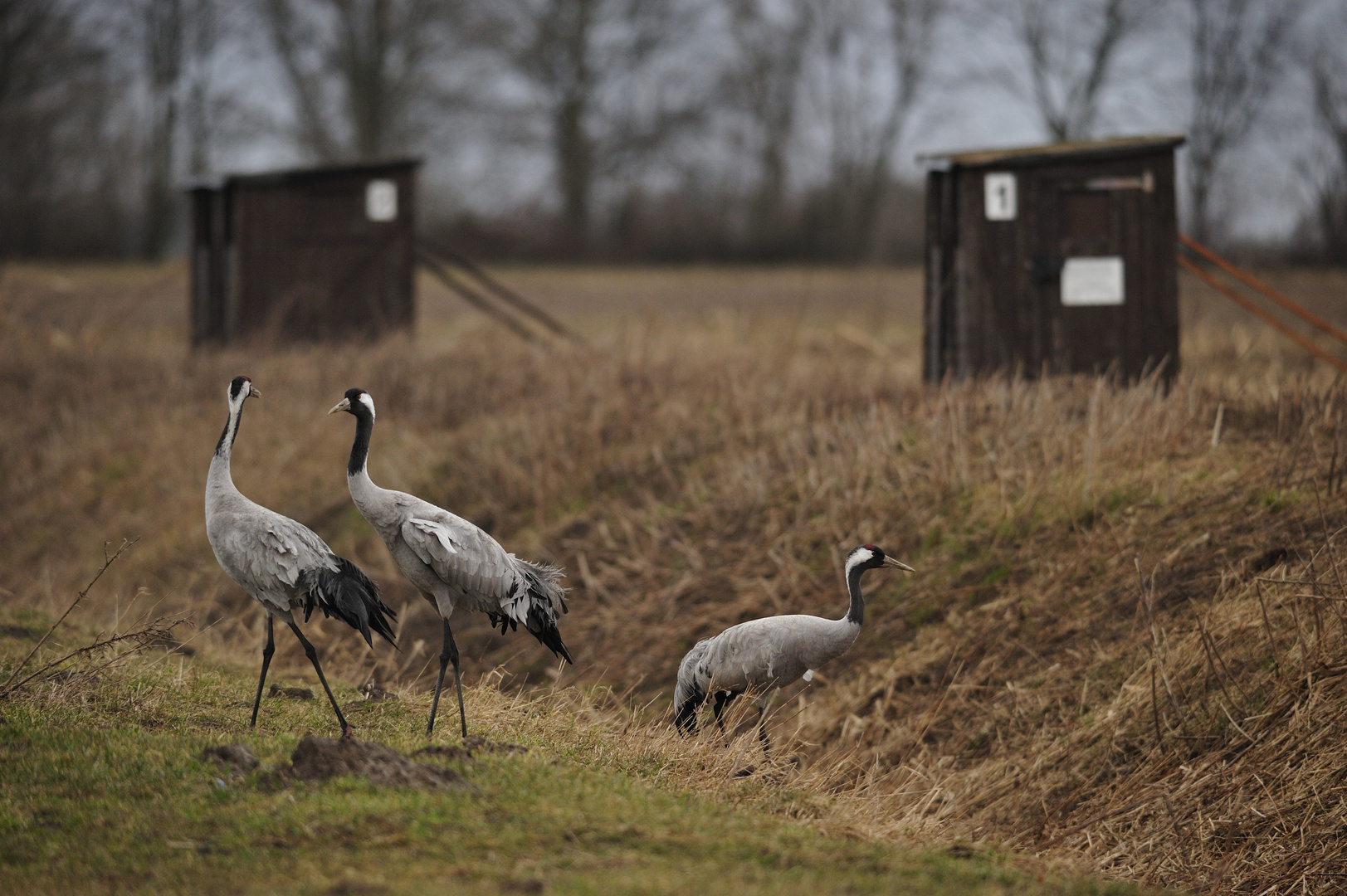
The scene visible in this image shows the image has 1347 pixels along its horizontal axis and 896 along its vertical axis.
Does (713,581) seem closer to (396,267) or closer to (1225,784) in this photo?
(1225,784)

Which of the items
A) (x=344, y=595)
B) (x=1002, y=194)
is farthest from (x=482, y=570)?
(x=1002, y=194)

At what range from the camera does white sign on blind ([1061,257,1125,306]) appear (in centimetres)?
1070

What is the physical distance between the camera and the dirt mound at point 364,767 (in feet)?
15.7

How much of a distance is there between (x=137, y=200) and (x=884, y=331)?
1022 inches

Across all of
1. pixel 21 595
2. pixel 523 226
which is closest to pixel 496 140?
pixel 523 226

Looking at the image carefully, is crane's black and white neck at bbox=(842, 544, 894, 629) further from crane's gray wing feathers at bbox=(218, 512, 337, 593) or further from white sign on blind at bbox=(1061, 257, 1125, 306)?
white sign on blind at bbox=(1061, 257, 1125, 306)

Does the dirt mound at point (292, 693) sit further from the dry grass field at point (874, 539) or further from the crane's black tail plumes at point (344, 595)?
the crane's black tail plumes at point (344, 595)

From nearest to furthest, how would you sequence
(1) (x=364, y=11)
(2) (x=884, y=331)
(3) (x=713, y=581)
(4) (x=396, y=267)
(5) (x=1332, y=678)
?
(5) (x=1332, y=678) → (3) (x=713, y=581) → (4) (x=396, y=267) → (2) (x=884, y=331) → (1) (x=364, y=11)

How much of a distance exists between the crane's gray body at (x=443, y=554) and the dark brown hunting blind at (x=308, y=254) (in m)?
11.3

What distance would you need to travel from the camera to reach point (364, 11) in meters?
34.3

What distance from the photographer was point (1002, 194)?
10.9m

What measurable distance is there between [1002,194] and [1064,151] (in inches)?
24.2

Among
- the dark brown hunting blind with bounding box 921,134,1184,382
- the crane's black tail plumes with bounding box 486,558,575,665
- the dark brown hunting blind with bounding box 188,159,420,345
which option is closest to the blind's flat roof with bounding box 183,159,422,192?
the dark brown hunting blind with bounding box 188,159,420,345

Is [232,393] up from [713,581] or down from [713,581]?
up
